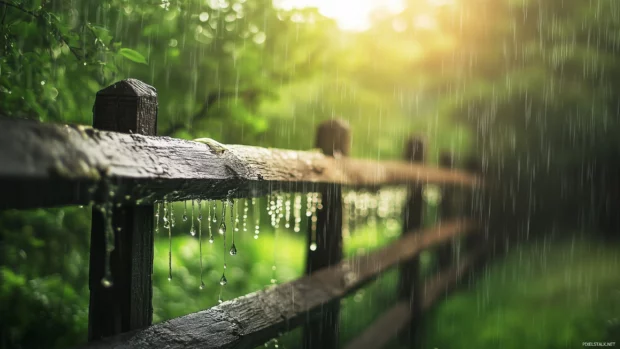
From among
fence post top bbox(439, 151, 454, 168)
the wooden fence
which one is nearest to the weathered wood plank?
the wooden fence

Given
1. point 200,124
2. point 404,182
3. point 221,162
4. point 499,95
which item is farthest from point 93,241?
point 499,95

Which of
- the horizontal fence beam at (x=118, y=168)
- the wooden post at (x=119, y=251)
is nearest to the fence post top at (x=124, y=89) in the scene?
the wooden post at (x=119, y=251)

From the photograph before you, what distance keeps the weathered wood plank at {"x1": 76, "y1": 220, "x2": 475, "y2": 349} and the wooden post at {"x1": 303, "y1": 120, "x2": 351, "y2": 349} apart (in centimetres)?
9

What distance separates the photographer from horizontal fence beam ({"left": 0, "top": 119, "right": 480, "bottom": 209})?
38.0 inches

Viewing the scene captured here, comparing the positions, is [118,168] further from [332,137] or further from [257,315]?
[332,137]

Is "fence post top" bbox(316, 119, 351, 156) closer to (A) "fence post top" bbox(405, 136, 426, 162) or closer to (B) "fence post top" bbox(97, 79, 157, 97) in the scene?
(B) "fence post top" bbox(97, 79, 157, 97)

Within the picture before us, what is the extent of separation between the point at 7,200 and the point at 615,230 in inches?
387

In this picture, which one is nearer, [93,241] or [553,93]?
[93,241]

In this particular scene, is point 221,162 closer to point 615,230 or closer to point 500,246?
point 500,246

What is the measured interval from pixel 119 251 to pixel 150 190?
0.91 ft

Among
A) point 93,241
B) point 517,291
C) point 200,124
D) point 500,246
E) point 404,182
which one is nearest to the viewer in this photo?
point 93,241

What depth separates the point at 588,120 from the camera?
789 centimetres

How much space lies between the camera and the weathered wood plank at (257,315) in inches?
58.6

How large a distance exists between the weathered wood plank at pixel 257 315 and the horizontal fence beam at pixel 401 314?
58cm
